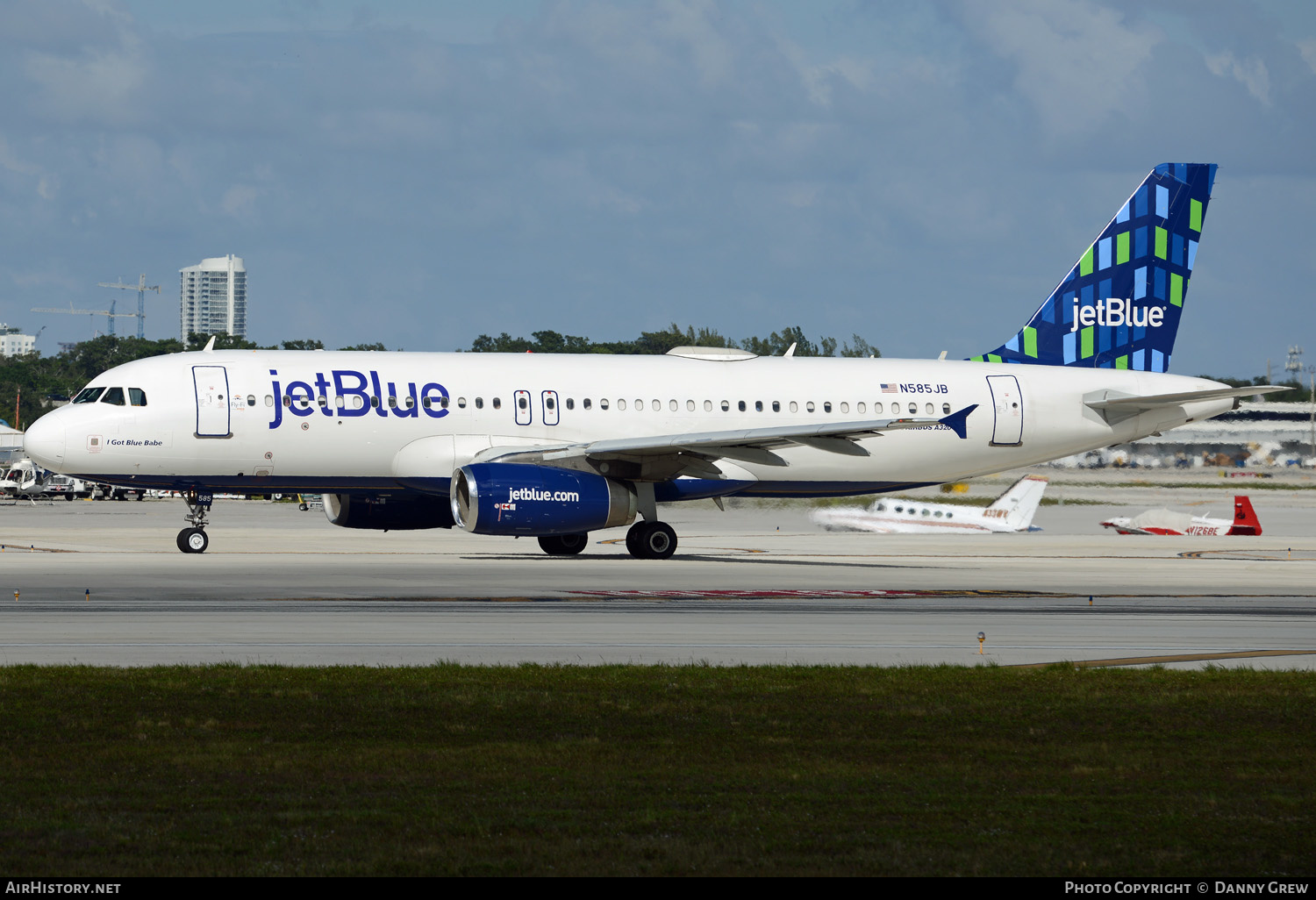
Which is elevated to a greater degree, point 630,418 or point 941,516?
point 630,418

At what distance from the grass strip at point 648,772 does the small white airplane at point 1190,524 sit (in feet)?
114

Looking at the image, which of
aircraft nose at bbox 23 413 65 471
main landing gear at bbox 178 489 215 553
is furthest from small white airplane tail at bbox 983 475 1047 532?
aircraft nose at bbox 23 413 65 471

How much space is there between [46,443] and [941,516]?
98.5 feet

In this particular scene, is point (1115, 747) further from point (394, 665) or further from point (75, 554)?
point (75, 554)

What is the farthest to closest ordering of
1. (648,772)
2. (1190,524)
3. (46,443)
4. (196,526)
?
1. (1190,524)
2. (196,526)
3. (46,443)
4. (648,772)

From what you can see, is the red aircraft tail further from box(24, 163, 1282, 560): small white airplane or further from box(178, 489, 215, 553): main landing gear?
box(178, 489, 215, 553): main landing gear

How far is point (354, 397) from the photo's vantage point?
105ft

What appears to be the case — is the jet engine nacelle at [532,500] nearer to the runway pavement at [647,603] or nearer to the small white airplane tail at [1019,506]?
the runway pavement at [647,603]

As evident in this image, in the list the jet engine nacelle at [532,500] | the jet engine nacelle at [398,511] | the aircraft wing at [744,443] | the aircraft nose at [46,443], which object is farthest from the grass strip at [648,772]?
the jet engine nacelle at [398,511]

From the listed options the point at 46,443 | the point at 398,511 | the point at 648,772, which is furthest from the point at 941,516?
the point at 648,772

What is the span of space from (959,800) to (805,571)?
2152cm

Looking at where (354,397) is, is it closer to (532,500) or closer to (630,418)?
(532,500)

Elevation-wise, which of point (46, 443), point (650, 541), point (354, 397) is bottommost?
point (650, 541)

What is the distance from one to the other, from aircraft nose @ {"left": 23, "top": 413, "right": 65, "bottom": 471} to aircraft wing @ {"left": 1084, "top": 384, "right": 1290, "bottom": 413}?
24554mm
